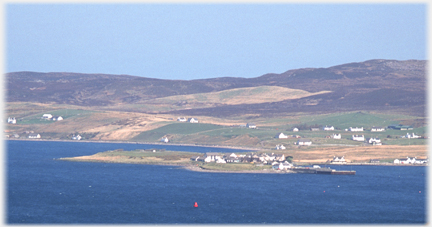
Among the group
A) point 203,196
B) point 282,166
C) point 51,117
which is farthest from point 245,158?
point 51,117

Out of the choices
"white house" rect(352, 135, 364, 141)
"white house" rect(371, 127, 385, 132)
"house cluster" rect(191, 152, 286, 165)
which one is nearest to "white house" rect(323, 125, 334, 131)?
"white house" rect(371, 127, 385, 132)

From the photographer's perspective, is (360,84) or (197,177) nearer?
(197,177)

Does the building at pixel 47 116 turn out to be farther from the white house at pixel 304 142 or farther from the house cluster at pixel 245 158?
the house cluster at pixel 245 158

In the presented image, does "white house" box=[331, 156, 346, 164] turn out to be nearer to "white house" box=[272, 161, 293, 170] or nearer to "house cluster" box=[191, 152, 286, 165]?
"house cluster" box=[191, 152, 286, 165]

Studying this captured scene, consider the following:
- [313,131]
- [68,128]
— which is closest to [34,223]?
[313,131]

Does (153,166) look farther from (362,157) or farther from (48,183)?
(362,157)
